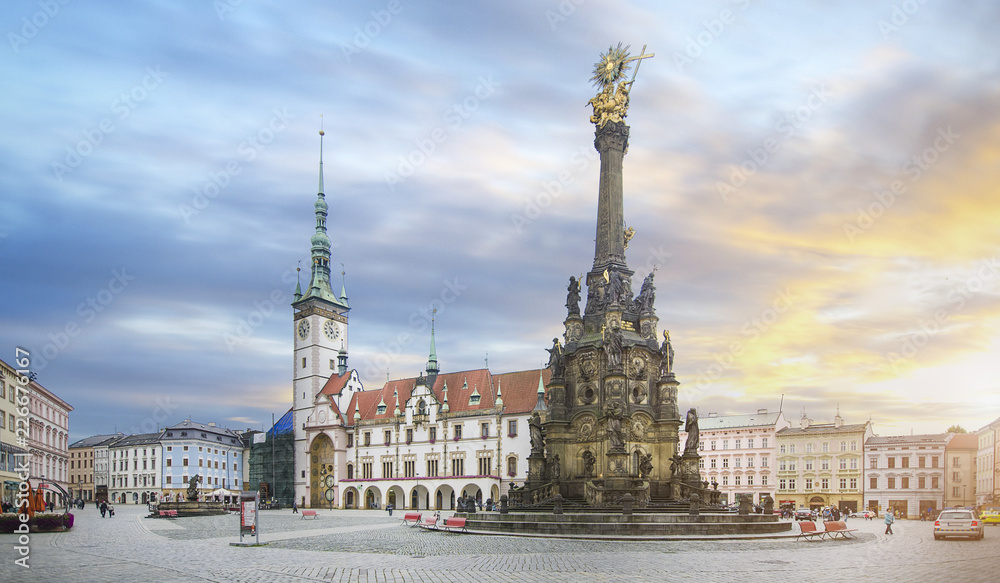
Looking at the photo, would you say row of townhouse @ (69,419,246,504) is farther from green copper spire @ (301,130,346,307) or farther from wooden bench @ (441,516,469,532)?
wooden bench @ (441,516,469,532)

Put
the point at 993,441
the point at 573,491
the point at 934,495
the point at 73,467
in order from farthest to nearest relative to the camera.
A: 1. the point at 73,467
2. the point at 934,495
3. the point at 993,441
4. the point at 573,491

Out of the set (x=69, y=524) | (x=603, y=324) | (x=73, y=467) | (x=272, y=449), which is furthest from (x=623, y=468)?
(x=73, y=467)

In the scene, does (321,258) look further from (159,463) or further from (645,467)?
(645,467)

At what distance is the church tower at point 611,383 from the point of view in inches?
1417

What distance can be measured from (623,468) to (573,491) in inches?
127

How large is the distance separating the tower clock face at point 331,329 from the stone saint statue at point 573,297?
5500cm


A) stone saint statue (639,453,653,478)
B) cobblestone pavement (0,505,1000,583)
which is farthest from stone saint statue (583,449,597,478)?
cobblestone pavement (0,505,1000,583)

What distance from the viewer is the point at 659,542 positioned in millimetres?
25891

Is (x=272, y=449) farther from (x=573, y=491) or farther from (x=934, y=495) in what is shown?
(x=934, y=495)

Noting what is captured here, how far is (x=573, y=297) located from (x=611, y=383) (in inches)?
226

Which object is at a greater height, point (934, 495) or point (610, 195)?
point (610, 195)

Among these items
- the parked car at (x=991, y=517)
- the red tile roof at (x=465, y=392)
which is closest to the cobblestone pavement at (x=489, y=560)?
the parked car at (x=991, y=517)

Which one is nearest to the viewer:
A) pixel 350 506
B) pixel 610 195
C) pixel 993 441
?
pixel 610 195

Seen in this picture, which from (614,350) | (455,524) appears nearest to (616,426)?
(614,350)
